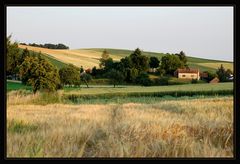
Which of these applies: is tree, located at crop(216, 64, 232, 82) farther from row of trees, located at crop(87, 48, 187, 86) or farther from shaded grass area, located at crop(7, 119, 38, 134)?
shaded grass area, located at crop(7, 119, 38, 134)

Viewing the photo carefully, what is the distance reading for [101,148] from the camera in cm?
567

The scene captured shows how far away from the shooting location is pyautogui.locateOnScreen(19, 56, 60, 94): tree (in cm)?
2100

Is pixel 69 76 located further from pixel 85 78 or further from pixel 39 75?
pixel 39 75

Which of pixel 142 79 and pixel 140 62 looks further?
pixel 142 79

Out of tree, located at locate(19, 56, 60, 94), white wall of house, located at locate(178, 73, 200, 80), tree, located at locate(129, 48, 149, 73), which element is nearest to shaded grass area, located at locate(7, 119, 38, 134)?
tree, located at locate(129, 48, 149, 73)

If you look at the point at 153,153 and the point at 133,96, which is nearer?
the point at 153,153

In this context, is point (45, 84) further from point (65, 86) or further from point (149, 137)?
point (149, 137)

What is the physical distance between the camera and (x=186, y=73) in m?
27.2

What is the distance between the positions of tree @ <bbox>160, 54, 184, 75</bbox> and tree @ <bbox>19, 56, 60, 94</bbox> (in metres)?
5.84

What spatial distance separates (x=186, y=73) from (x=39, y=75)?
10290mm

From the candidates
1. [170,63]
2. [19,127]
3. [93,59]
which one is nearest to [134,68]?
[170,63]

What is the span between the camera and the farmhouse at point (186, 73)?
27.6 meters
